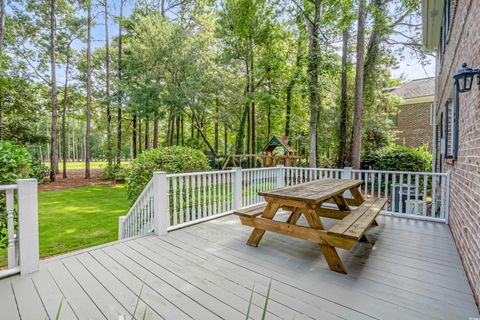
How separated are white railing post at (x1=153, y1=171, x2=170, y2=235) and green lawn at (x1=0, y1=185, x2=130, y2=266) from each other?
6.34ft

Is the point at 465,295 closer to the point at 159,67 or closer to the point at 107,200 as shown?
the point at 107,200

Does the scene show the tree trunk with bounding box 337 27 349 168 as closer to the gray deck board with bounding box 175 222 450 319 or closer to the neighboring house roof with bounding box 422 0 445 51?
the neighboring house roof with bounding box 422 0 445 51

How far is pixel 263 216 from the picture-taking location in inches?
122

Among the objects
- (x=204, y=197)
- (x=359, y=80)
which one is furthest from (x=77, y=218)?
(x=359, y=80)

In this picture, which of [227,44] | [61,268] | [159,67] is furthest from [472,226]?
[159,67]

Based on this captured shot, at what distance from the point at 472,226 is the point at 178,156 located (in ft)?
14.9

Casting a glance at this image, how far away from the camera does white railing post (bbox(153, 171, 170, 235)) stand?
11.7 ft

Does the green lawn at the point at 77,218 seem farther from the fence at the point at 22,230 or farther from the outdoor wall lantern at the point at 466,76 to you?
the outdoor wall lantern at the point at 466,76

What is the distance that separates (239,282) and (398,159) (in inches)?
366

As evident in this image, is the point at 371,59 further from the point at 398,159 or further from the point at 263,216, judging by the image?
the point at 263,216

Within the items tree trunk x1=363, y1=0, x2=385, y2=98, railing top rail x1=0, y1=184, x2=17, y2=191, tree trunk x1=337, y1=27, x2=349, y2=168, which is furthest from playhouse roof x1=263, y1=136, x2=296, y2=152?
railing top rail x1=0, y1=184, x2=17, y2=191

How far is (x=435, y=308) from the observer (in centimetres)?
196

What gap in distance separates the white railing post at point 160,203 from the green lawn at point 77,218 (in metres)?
1.93

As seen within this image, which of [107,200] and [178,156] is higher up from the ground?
[178,156]
